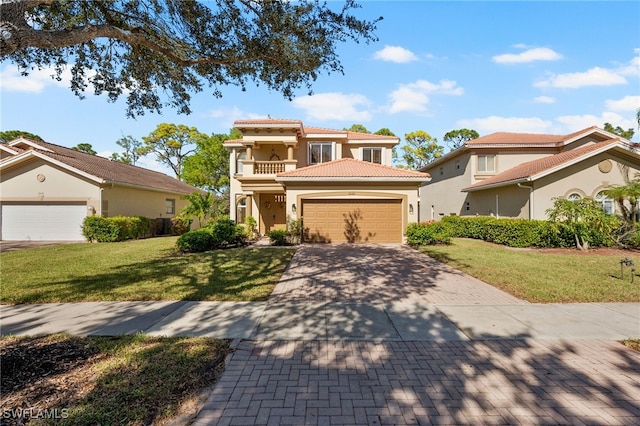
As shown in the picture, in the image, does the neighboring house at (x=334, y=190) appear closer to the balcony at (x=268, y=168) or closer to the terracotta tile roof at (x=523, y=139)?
the balcony at (x=268, y=168)

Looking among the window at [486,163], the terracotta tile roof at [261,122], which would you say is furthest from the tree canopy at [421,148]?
the terracotta tile roof at [261,122]

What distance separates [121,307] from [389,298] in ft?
17.7

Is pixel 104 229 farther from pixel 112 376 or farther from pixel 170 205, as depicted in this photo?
pixel 112 376

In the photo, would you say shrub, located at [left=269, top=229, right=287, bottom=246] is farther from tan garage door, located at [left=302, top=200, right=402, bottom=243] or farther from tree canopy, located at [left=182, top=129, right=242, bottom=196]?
tree canopy, located at [left=182, top=129, right=242, bottom=196]

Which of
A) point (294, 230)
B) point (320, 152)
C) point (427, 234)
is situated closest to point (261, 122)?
point (320, 152)

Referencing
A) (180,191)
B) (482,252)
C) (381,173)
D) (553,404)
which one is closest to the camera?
(553,404)

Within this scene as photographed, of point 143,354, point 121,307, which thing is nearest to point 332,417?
point 143,354

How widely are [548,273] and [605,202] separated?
11.4 metres

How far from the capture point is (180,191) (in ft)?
82.1

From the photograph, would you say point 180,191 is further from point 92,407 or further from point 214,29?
point 92,407

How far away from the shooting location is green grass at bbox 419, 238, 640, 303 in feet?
21.2

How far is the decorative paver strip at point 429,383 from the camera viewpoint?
8.93ft

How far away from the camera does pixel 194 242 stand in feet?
41.1

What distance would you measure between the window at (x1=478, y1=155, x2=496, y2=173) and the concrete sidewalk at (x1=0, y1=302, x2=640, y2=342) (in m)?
16.2
